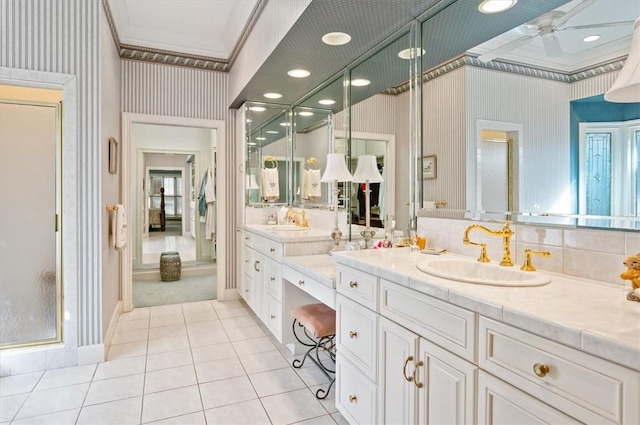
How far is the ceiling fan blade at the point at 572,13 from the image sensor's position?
1362 mm

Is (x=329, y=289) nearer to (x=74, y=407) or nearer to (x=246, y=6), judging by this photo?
(x=74, y=407)

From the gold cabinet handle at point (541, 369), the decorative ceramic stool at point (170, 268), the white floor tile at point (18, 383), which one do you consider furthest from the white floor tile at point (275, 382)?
the decorative ceramic stool at point (170, 268)

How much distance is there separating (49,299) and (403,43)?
10.1ft

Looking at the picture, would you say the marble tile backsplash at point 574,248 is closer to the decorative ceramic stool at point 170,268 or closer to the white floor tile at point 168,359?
the white floor tile at point 168,359

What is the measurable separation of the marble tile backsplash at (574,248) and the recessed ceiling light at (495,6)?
1004 mm

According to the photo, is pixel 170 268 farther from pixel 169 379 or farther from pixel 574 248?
pixel 574 248

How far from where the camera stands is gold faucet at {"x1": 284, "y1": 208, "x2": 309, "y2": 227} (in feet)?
12.1

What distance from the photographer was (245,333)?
3398 mm

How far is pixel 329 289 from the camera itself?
6.73 feet

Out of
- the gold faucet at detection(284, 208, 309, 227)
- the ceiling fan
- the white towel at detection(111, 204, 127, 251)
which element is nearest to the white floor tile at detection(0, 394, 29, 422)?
the white towel at detection(111, 204, 127, 251)

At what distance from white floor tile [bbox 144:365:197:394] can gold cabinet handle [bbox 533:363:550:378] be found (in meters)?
2.20

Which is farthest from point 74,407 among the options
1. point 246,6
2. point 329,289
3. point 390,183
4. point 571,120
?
point 246,6

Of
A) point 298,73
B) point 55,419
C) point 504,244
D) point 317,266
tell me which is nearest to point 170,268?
point 55,419

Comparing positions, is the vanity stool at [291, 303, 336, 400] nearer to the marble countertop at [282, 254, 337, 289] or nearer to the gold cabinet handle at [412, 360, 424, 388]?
the marble countertop at [282, 254, 337, 289]
